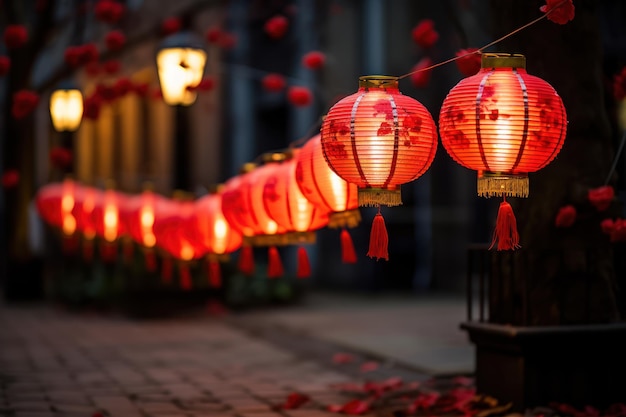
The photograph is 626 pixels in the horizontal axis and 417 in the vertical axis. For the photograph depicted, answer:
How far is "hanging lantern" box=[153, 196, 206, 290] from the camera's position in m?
12.7

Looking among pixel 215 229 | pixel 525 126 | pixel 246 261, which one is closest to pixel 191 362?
pixel 215 229

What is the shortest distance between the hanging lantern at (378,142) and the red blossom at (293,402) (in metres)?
2.78

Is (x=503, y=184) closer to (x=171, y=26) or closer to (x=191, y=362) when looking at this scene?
(x=191, y=362)

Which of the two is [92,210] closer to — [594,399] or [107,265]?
[107,265]

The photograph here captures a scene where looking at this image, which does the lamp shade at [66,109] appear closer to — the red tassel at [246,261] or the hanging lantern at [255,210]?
the red tassel at [246,261]

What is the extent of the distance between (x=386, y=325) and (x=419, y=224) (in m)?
5.87

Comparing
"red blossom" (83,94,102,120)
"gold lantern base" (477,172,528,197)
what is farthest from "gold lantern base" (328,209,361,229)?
"red blossom" (83,94,102,120)

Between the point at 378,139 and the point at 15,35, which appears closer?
the point at 378,139

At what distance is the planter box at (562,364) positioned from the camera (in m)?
8.85

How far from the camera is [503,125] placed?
707 centimetres

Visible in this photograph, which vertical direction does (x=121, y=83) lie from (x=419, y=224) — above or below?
above

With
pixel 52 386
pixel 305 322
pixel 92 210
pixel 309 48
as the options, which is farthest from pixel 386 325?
pixel 309 48

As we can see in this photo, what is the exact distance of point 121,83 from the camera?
16312 mm

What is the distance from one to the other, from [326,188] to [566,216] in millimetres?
2020
